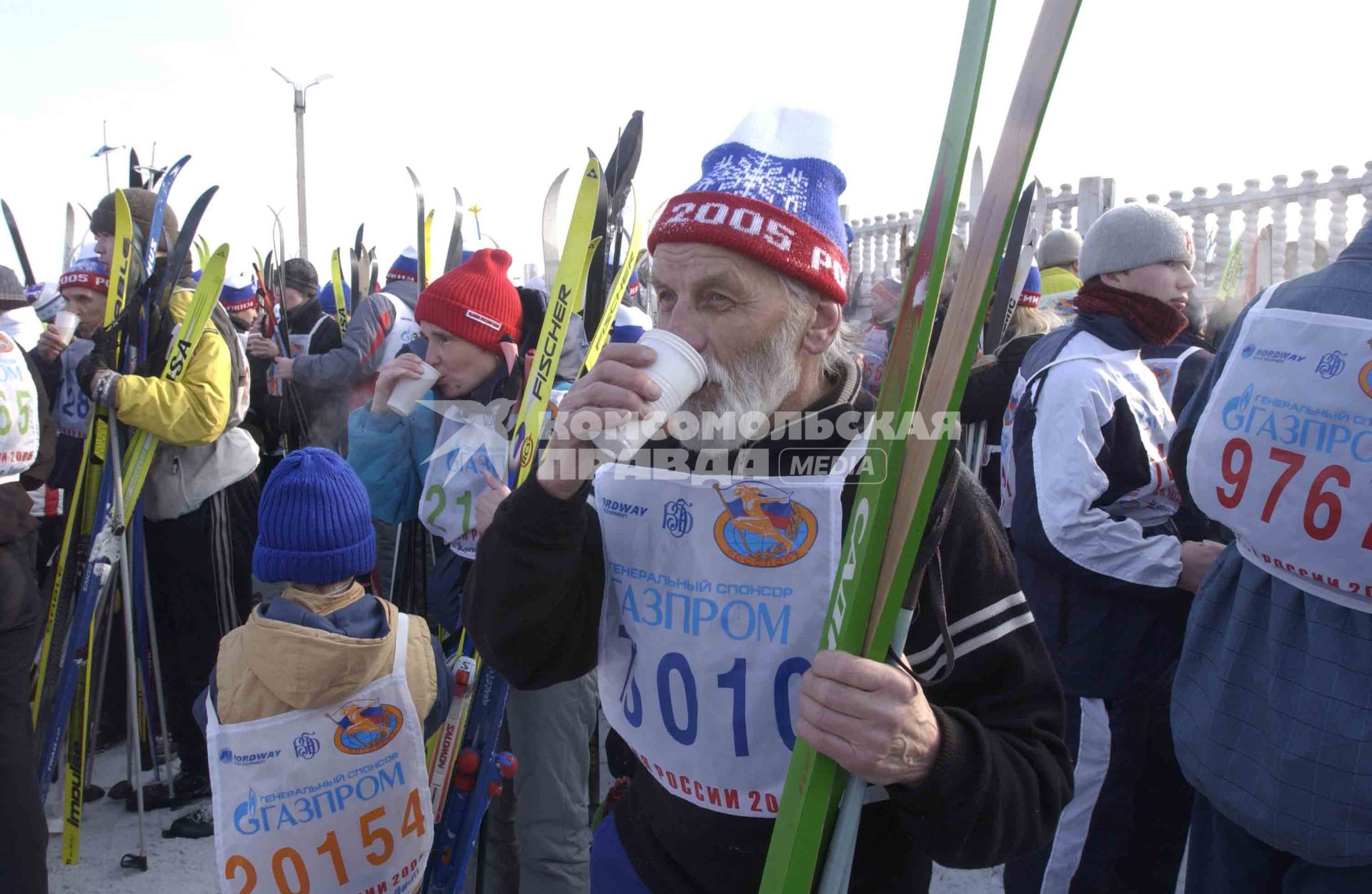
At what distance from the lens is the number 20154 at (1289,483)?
1.51 m

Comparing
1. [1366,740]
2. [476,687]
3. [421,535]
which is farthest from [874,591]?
[421,535]

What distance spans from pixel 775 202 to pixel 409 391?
1637 mm

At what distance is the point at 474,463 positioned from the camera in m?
2.66

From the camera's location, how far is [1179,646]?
98.1 inches

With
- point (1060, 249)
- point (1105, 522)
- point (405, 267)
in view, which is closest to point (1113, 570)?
point (1105, 522)

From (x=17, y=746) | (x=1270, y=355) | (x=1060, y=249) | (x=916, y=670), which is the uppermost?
(x=1060, y=249)

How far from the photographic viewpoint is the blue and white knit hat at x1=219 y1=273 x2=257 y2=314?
18.0 feet

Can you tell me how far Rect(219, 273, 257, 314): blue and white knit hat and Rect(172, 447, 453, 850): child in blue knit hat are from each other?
3.91 m

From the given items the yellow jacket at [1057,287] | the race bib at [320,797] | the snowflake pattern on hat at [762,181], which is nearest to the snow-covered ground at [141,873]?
the race bib at [320,797]

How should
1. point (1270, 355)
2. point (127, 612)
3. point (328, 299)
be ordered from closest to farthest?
point (1270, 355) → point (127, 612) → point (328, 299)

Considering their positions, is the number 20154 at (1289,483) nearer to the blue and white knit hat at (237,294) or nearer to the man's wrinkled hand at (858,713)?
the man's wrinkled hand at (858,713)

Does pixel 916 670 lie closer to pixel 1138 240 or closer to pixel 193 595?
pixel 1138 240

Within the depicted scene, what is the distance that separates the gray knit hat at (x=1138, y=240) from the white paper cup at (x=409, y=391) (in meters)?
2.09

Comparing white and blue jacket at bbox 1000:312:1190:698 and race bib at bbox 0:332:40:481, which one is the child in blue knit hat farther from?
white and blue jacket at bbox 1000:312:1190:698
